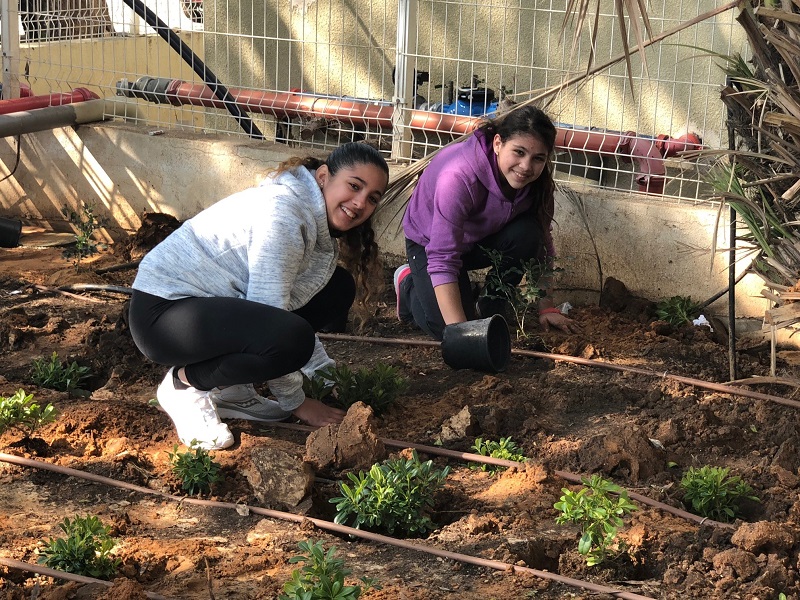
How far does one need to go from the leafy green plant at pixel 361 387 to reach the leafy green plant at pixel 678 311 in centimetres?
163

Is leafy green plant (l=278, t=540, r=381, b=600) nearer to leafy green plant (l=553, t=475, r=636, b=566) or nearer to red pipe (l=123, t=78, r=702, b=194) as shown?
leafy green plant (l=553, t=475, r=636, b=566)

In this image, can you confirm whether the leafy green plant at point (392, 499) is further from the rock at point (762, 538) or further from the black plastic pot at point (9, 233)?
the black plastic pot at point (9, 233)

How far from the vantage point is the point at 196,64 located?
6516mm

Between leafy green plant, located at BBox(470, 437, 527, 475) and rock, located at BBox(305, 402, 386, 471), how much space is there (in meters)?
0.35

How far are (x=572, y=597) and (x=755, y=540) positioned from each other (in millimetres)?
551

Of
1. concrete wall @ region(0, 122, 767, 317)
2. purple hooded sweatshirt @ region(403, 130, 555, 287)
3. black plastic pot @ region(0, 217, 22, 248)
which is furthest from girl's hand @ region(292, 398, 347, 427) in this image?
black plastic pot @ region(0, 217, 22, 248)

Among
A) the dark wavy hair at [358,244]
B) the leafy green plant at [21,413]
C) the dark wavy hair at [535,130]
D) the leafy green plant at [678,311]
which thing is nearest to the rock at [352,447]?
the dark wavy hair at [358,244]

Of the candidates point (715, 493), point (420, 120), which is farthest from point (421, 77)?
point (715, 493)

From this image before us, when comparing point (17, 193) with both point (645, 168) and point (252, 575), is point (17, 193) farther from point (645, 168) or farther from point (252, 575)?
point (252, 575)

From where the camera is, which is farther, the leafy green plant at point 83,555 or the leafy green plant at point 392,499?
the leafy green plant at point 392,499

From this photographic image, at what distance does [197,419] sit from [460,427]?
37.0 inches

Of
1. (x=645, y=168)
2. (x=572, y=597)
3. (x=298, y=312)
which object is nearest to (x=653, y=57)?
(x=645, y=168)

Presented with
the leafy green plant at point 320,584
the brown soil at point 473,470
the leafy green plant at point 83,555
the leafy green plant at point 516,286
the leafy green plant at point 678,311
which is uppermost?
the leafy green plant at point 516,286

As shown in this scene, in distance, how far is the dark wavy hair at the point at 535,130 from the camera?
4039 millimetres
